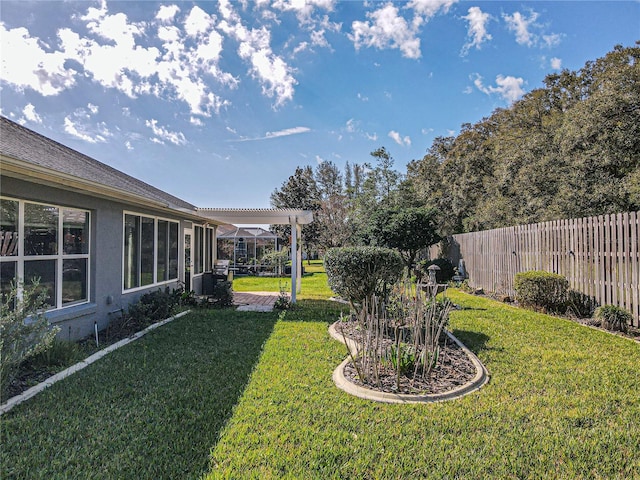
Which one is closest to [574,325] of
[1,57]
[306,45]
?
[306,45]

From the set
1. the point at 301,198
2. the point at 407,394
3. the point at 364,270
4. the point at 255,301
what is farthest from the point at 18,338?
the point at 301,198

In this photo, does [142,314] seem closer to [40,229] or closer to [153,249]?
[153,249]

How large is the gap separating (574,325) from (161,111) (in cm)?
1357

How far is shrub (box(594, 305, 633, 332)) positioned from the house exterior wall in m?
9.73

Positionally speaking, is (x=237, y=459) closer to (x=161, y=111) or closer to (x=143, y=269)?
(x=143, y=269)

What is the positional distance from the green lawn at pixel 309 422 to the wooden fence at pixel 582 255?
190 cm

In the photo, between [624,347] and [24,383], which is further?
[624,347]

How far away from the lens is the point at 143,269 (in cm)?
860

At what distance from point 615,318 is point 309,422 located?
21.6 ft

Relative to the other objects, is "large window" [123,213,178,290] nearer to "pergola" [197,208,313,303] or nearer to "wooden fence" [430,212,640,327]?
"pergola" [197,208,313,303]

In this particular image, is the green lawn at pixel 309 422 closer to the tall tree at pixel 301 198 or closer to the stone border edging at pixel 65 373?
the stone border edging at pixel 65 373

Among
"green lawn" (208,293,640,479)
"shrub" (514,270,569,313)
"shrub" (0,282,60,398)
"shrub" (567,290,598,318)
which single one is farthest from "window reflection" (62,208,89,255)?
"shrub" (567,290,598,318)

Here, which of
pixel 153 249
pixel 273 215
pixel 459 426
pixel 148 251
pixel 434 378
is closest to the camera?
pixel 459 426

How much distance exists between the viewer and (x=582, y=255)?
7992 millimetres
